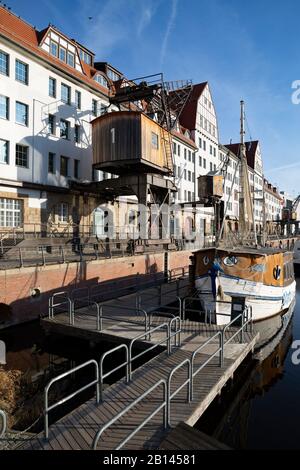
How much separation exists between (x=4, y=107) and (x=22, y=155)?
11.1 ft

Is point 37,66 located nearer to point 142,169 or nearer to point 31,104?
point 31,104

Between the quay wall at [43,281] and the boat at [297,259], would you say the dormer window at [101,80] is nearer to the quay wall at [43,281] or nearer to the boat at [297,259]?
the quay wall at [43,281]

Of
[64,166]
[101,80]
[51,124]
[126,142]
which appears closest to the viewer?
[126,142]

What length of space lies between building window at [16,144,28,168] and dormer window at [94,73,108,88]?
1225cm

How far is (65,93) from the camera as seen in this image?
95.9ft

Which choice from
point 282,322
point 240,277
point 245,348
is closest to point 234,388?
point 245,348

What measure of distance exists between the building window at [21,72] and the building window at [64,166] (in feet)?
20.5

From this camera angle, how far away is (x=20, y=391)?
31.4ft

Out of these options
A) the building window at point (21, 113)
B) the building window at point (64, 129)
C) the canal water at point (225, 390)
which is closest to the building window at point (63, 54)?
the building window at point (64, 129)

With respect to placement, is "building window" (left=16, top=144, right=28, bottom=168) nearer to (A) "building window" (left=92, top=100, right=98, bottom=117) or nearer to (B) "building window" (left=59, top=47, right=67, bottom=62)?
(A) "building window" (left=92, top=100, right=98, bottom=117)

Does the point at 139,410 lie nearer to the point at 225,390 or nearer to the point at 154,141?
the point at 225,390

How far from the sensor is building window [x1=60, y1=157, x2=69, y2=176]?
28641 mm

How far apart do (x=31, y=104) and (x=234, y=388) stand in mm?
23789

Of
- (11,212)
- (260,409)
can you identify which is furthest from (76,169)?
(260,409)
